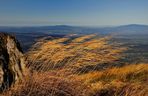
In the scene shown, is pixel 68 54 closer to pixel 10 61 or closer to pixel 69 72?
pixel 69 72

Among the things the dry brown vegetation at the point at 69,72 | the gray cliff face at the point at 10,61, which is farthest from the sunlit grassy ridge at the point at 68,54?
the gray cliff face at the point at 10,61

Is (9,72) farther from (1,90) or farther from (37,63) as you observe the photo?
(37,63)

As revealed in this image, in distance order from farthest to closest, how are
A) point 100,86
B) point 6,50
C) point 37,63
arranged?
point 100,86
point 37,63
point 6,50

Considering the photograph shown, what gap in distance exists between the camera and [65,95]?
14.9ft

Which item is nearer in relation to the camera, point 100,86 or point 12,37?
point 12,37

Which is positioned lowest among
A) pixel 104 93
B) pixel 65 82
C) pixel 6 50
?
pixel 104 93

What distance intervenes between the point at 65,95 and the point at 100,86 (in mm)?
1643

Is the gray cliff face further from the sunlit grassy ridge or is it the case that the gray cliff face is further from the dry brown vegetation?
the sunlit grassy ridge

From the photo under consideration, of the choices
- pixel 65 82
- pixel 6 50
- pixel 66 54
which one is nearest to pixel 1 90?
pixel 6 50

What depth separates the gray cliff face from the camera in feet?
14.7

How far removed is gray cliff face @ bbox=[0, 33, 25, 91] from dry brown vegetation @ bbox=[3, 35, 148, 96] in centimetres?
15

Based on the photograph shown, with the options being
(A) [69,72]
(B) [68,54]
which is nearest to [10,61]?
(A) [69,72]

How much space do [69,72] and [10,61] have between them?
3.53 ft

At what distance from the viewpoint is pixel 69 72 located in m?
5.34
